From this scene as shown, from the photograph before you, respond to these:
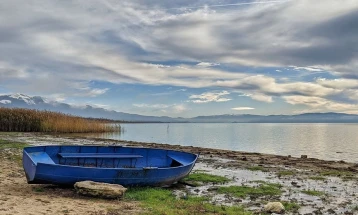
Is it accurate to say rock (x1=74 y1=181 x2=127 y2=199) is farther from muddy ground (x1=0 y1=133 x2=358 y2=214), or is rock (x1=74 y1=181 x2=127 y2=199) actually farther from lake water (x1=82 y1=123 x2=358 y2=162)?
lake water (x1=82 y1=123 x2=358 y2=162)

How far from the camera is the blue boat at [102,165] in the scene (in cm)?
1083

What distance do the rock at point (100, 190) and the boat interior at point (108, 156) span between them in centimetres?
282

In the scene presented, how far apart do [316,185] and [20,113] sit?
1361 inches

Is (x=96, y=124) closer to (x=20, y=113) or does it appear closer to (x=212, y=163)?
(x=20, y=113)

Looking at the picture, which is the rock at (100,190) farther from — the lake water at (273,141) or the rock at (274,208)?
the lake water at (273,141)

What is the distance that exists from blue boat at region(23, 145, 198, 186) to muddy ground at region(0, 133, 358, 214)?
1.69 ft

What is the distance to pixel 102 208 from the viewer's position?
9.13 m

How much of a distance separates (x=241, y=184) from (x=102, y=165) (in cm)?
533

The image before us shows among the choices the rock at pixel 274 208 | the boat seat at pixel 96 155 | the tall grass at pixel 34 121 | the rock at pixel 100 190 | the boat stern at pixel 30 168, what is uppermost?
the tall grass at pixel 34 121

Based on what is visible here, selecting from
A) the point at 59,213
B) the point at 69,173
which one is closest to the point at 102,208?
the point at 59,213

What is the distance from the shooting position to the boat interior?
13703 millimetres

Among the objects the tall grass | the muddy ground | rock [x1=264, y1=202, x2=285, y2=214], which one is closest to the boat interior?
the muddy ground

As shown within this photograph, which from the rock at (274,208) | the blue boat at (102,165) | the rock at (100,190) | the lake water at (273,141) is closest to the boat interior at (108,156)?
the blue boat at (102,165)

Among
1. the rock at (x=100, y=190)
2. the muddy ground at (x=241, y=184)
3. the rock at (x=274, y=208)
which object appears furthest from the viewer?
the rock at (x=100, y=190)
